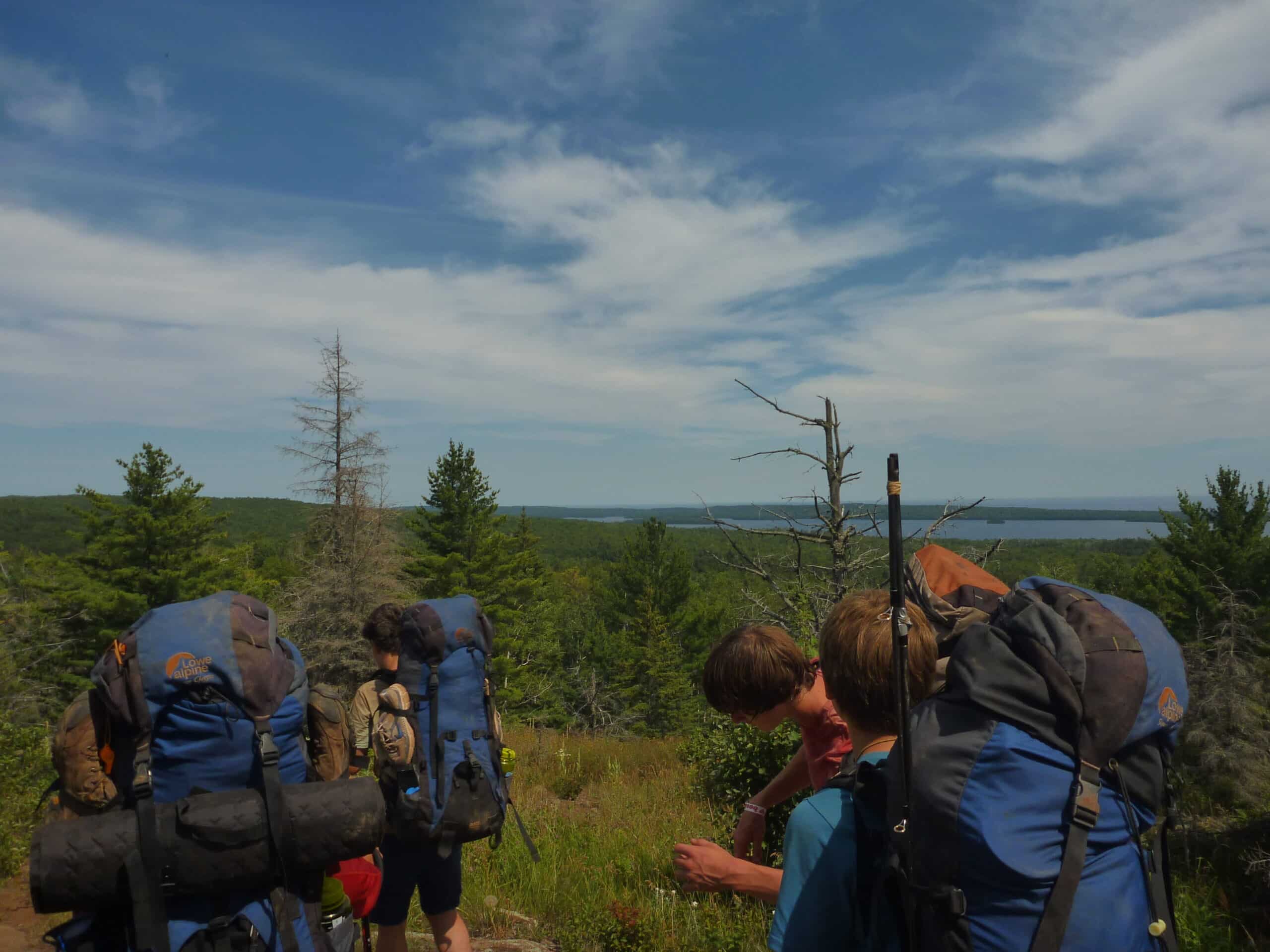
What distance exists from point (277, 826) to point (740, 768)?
3.93 metres

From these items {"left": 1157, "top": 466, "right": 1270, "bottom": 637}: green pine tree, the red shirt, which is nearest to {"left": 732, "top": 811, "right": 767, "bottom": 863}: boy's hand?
the red shirt

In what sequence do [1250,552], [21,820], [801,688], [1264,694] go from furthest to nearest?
[1250,552]
[1264,694]
[21,820]
[801,688]

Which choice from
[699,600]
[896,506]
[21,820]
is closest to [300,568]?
[21,820]

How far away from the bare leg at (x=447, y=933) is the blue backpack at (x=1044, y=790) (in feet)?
8.11

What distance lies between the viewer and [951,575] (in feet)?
6.18

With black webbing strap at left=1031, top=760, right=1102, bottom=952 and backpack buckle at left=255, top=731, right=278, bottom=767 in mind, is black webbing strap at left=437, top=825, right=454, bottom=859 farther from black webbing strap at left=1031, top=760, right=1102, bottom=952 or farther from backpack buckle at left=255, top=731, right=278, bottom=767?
black webbing strap at left=1031, top=760, right=1102, bottom=952

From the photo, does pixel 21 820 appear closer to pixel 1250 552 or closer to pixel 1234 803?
pixel 1234 803

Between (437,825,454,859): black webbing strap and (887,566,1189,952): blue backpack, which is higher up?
(887,566,1189,952): blue backpack

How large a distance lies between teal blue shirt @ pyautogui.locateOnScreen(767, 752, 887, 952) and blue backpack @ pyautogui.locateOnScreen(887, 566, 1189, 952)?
0.38 feet

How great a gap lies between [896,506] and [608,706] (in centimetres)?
4116

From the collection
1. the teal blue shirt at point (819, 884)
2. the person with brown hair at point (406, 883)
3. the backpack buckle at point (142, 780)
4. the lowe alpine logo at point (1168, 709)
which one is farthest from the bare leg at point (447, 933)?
the lowe alpine logo at point (1168, 709)

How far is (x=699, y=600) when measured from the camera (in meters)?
53.1

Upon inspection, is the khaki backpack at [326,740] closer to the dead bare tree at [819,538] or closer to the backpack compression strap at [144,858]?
the backpack compression strap at [144,858]

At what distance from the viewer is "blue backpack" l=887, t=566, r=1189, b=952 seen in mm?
1286
